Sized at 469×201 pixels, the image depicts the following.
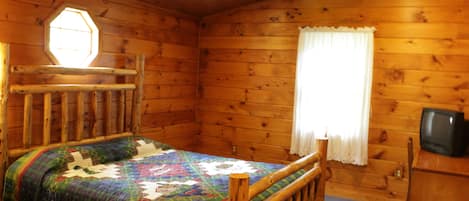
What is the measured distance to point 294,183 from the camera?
270cm

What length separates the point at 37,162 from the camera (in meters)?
2.89

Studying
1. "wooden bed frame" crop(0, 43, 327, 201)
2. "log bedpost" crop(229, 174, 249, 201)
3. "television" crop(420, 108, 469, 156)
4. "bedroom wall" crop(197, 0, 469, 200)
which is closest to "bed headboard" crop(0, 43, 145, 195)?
"wooden bed frame" crop(0, 43, 327, 201)

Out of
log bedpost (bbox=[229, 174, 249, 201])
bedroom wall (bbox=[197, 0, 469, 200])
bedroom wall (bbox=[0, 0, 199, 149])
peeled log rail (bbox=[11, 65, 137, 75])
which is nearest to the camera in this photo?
log bedpost (bbox=[229, 174, 249, 201])

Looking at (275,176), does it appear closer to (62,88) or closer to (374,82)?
(62,88)

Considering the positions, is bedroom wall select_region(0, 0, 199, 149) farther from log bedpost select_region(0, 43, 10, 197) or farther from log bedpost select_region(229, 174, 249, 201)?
log bedpost select_region(229, 174, 249, 201)

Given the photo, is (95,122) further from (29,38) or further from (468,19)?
(468,19)

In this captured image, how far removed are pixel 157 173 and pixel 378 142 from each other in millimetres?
2330

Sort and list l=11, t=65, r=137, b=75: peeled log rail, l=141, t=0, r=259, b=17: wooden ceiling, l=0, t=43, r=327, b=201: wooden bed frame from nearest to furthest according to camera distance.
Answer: l=0, t=43, r=327, b=201: wooden bed frame
l=11, t=65, r=137, b=75: peeled log rail
l=141, t=0, r=259, b=17: wooden ceiling

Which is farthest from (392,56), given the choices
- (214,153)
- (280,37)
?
(214,153)

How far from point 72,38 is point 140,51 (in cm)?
79

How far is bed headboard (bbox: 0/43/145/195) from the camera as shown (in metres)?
2.91

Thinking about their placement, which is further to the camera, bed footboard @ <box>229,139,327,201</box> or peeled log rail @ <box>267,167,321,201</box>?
peeled log rail @ <box>267,167,321,201</box>

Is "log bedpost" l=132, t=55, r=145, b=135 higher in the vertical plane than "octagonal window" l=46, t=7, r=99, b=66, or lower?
lower

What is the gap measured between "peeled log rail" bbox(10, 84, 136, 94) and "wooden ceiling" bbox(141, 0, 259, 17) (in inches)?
39.1
